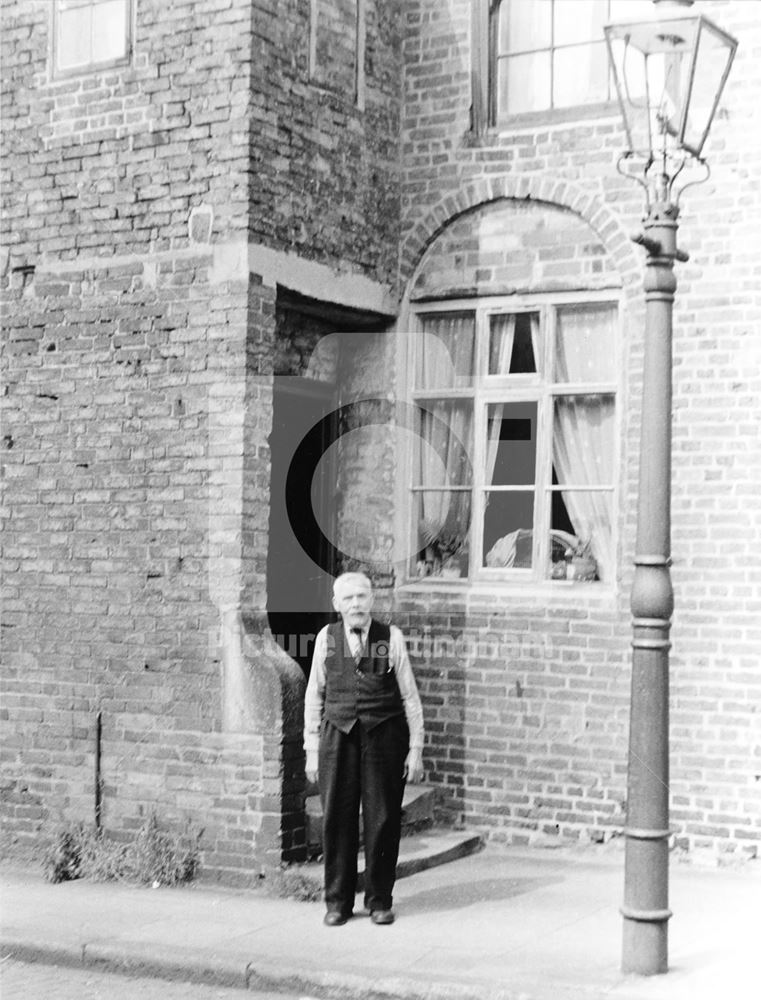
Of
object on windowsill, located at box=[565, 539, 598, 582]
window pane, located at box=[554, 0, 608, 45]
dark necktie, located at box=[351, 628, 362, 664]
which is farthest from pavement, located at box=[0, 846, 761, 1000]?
window pane, located at box=[554, 0, 608, 45]

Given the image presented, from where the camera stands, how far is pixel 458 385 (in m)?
10.6

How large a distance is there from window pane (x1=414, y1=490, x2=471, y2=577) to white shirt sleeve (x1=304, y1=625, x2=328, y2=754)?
8.60 ft

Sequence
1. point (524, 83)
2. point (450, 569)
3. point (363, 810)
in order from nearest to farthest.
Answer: point (363, 810) → point (524, 83) → point (450, 569)

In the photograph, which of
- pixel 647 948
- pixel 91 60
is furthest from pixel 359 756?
pixel 91 60

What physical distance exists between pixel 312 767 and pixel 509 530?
9.61ft

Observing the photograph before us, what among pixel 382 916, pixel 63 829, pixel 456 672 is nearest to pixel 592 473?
pixel 456 672

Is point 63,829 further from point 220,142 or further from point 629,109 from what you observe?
point 629,109

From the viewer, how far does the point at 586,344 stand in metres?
10.1

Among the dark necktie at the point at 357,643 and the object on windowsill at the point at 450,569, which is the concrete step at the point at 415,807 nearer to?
the object on windowsill at the point at 450,569

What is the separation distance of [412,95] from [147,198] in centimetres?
235

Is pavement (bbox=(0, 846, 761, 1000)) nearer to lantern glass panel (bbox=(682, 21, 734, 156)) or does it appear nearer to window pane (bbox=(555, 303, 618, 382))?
window pane (bbox=(555, 303, 618, 382))

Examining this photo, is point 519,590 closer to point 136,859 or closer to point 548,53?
point 136,859

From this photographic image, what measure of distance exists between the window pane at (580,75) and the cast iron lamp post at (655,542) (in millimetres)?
3219

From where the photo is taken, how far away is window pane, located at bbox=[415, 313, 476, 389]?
34.7ft
